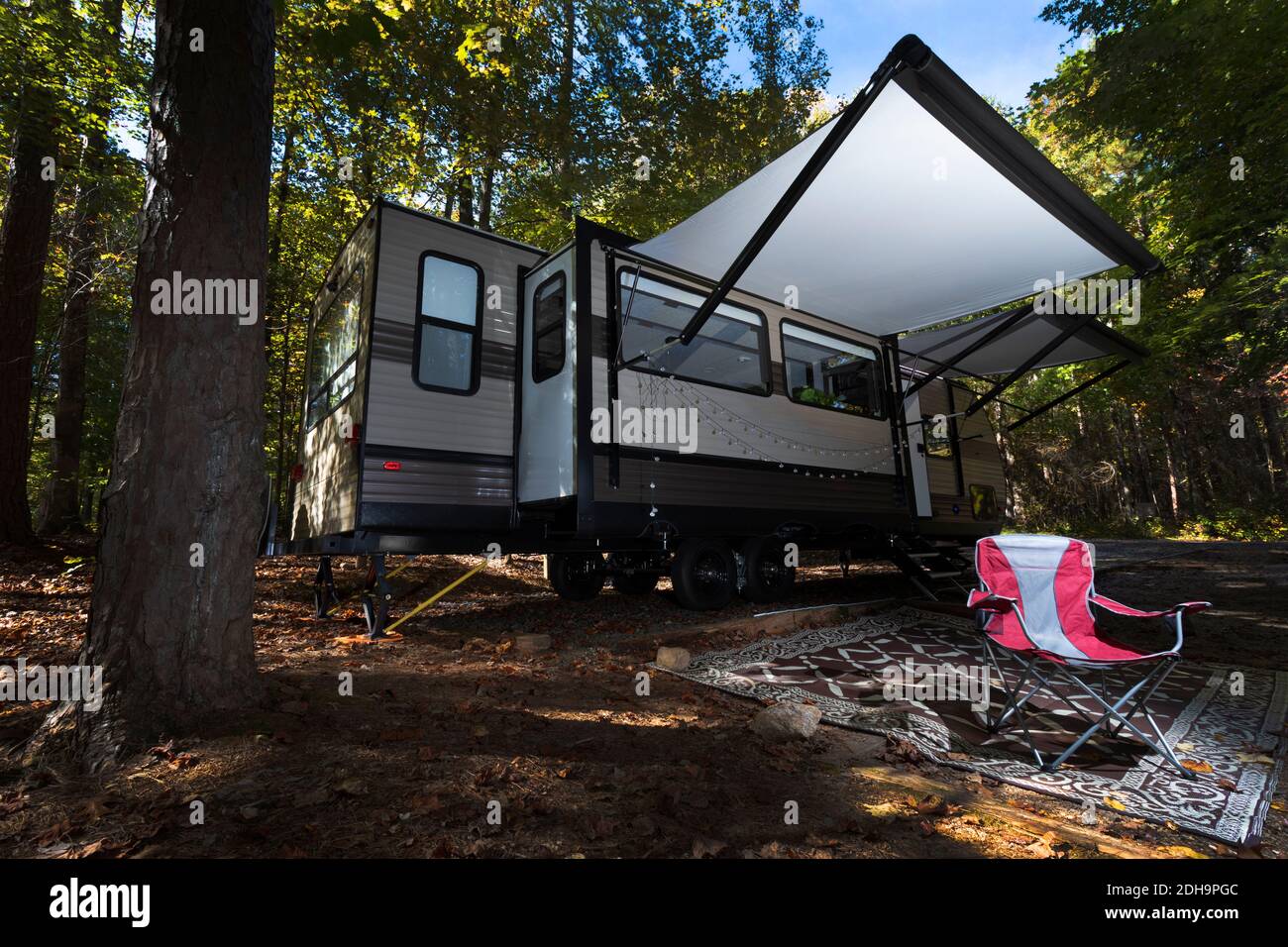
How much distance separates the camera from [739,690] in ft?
11.9

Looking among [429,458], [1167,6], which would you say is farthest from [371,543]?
[1167,6]

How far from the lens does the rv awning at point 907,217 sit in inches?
146

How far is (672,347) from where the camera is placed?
568 centimetres

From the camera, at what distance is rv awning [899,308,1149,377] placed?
7.37 m

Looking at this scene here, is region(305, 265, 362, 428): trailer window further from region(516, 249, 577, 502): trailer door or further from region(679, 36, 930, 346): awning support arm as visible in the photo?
region(679, 36, 930, 346): awning support arm

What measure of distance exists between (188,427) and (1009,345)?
9183 mm

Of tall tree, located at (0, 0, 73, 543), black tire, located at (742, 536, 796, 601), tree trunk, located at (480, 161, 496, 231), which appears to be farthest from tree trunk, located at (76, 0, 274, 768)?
tree trunk, located at (480, 161, 496, 231)

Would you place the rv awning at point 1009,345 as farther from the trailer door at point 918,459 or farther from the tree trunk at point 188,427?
the tree trunk at point 188,427

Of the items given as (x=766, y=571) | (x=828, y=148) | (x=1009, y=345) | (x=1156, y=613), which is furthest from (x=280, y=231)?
(x=1156, y=613)

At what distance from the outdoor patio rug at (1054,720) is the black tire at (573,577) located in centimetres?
279

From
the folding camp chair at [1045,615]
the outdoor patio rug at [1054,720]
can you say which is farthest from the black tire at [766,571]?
the folding camp chair at [1045,615]

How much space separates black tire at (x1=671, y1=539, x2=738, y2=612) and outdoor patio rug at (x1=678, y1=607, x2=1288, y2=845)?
3.62ft
